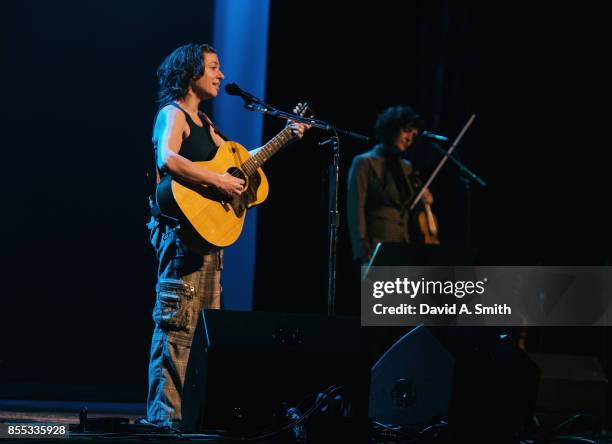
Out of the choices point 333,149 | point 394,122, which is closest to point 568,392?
point 394,122

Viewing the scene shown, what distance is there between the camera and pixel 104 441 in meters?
2.50

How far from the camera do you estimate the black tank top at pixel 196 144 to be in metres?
3.44

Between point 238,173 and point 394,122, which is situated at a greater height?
point 394,122

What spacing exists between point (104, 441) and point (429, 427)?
1.13 m

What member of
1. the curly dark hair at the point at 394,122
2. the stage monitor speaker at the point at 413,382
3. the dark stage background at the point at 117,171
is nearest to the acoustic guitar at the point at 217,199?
the stage monitor speaker at the point at 413,382

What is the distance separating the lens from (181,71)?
3551mm

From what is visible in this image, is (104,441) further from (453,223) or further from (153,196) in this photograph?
(453,223)

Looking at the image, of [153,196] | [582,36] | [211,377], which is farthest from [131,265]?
[582,36]

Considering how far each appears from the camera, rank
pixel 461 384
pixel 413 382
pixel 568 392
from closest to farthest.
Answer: pixel 461 384 < pixel 413 382 < pixel 568 392

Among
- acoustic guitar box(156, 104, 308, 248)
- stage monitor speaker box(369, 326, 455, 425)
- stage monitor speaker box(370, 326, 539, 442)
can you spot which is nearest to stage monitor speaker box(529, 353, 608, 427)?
stage monitor speaker box(370, 326, 539, 442)

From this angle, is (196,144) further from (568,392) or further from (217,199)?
(568,392)

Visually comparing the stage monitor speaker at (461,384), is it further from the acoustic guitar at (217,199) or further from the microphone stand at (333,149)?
the acoustic guitar at (217,199)

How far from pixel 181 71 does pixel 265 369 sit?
1435 mm

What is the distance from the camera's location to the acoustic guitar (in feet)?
10.8
